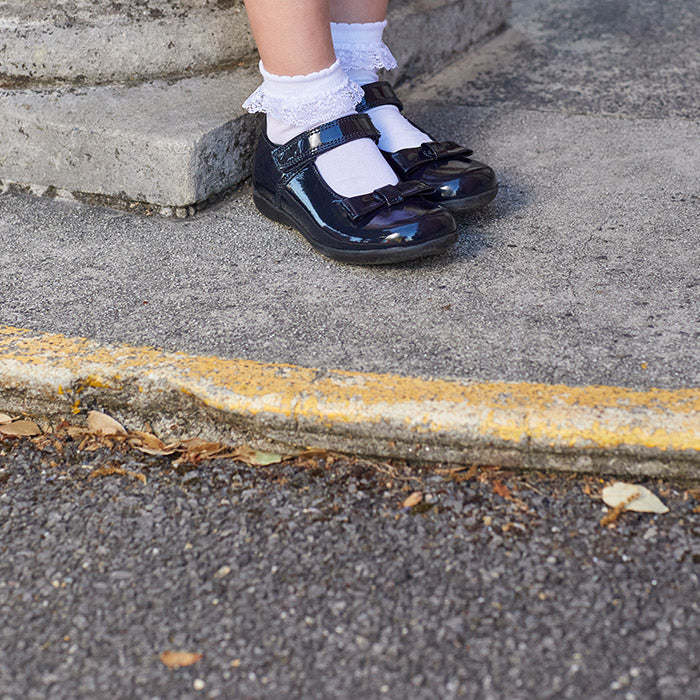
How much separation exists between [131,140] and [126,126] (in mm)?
52

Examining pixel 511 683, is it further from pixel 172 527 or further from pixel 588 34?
pixel 588 34

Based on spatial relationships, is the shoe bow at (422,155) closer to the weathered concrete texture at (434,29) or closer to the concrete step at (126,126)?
the concrete step at (126,126)

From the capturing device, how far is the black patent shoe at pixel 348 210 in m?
1.88

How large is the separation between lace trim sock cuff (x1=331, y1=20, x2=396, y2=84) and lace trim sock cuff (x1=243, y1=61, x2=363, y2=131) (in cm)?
24

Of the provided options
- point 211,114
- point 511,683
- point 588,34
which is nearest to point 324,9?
point 211,114

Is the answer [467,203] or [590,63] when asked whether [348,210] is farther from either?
[590,63]

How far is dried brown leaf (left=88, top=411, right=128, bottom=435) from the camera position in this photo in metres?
1.63

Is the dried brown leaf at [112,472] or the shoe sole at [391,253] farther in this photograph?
the shoe sole at [391,253]

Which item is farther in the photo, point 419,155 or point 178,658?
point 419,155

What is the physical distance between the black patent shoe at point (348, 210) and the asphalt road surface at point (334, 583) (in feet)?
1.88

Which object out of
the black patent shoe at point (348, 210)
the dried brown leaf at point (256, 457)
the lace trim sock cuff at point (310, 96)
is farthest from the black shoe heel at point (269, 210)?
the dried brown leaf at point (256, 457)

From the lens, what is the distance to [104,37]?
240 cm

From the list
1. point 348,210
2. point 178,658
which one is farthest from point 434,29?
point 178,658

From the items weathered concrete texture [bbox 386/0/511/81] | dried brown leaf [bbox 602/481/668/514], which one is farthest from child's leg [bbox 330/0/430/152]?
dried brown leaf [bbox 602/481/668/514]
